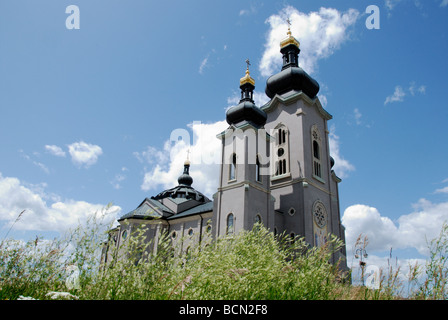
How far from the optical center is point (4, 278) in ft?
15.5

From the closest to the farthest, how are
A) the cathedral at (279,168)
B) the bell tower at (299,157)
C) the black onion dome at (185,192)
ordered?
the cathedral at (279,168), the bell tower at (299,157), the black onion dome at (185,192)

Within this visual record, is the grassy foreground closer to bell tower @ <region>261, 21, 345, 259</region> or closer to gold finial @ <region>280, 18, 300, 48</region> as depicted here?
bell tower @ <region>261, 21, 345, 259</region>

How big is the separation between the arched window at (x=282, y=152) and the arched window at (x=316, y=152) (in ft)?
8.84

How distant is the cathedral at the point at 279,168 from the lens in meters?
23.6

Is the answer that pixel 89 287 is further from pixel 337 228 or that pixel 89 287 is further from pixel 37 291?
pixel 337 228

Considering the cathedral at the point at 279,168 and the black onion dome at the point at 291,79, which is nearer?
the cathedral at the point at 279,168

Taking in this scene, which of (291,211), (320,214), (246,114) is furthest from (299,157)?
(246,114)

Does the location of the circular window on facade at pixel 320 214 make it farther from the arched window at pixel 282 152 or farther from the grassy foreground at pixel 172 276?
the grassy foreground at pixel 172 276

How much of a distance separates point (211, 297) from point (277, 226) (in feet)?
70.6

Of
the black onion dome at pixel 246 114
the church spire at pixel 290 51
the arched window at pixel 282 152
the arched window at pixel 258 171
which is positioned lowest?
the arched window at pixel 258 171

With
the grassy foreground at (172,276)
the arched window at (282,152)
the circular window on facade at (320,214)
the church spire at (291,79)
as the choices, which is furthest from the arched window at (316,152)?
the grassy foreground at (172,276)

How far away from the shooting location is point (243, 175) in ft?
77.6

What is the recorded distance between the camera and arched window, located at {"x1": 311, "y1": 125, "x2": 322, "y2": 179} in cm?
2845
